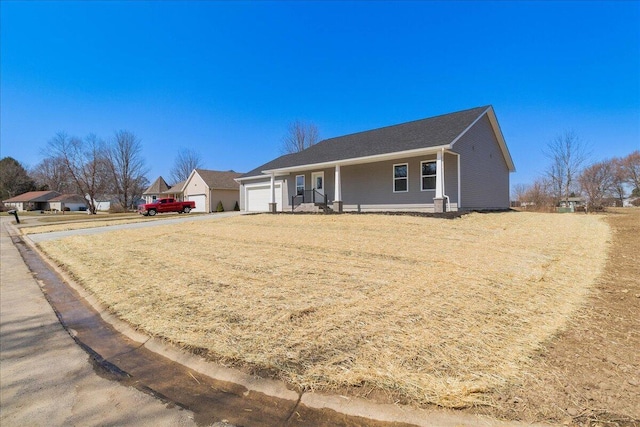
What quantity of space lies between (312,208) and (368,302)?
1345cm

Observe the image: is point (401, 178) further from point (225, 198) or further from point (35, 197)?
point (35, 197)

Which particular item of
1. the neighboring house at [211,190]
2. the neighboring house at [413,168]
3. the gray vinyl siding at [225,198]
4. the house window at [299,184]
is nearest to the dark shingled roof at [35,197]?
the neighboring house at [211,190]

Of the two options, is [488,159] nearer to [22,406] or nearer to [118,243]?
[118,243]

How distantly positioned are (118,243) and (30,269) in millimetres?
2520

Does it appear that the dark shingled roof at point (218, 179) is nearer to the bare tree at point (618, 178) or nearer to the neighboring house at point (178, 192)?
the neighboring house at point (178, 192)

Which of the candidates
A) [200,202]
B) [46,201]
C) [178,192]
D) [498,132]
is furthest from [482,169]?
[46,201]

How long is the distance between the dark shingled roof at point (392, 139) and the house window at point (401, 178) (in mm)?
1240

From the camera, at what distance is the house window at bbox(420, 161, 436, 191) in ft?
46.9

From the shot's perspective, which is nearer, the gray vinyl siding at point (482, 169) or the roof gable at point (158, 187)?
the gray vinyl siding at point (482, 169)

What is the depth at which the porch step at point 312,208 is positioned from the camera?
54.5ft

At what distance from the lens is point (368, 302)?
154 inches

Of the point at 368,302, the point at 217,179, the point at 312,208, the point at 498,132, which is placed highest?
the point at 498,132

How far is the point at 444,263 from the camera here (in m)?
5.82

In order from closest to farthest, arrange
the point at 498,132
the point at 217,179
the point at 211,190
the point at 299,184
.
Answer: the point at 498,132, the point at 299,184, the point at 211,190, the point at 217,179
